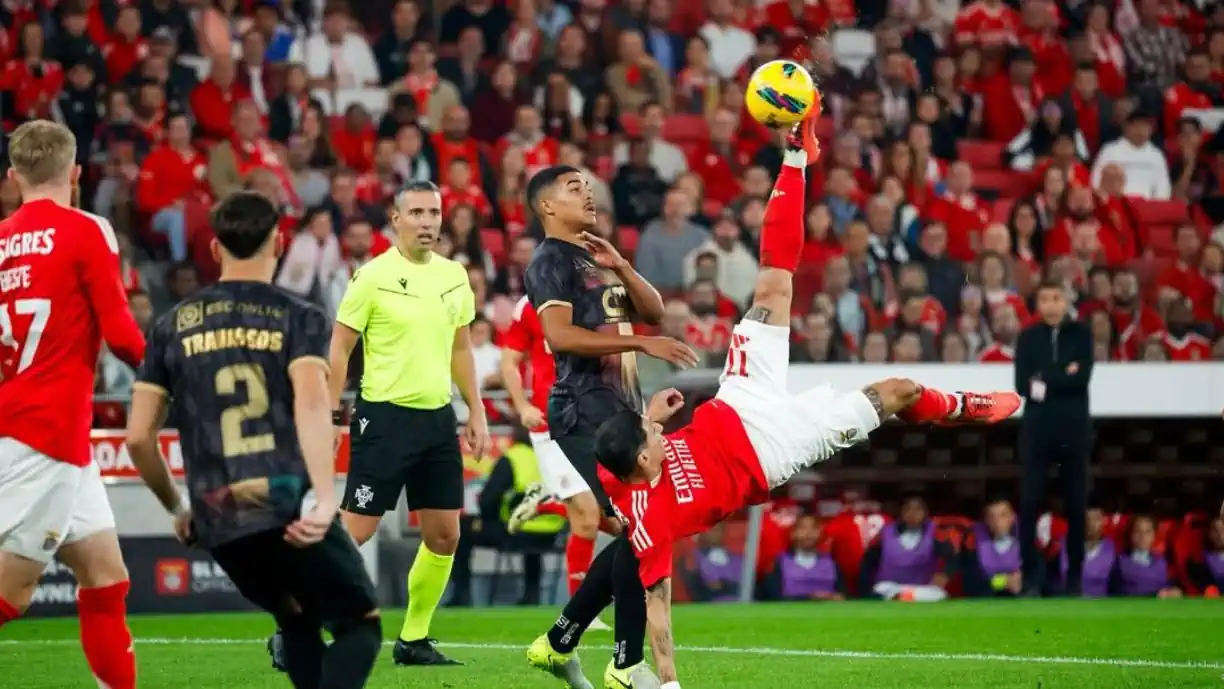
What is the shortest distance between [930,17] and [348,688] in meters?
17.7

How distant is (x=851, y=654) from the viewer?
412 inches

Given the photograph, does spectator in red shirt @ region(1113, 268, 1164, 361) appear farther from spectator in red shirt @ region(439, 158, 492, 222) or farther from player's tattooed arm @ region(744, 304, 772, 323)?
player's tattooed arm @ region(744, 304, 772, 323)

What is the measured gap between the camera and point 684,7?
2209 cm

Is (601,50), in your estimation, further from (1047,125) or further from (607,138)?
(1047,125)

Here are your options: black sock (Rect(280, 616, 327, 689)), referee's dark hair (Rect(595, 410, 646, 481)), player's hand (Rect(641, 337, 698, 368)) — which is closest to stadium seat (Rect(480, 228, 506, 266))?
player's hand (Rect(641, 337, 698, 368))

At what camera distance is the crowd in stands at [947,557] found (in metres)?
15.4

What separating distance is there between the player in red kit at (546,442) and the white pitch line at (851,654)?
868 mm

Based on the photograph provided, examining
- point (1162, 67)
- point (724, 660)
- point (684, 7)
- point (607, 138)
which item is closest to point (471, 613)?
point (724, 660)

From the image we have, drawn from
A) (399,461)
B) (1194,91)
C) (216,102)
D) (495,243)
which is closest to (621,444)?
(399,461)

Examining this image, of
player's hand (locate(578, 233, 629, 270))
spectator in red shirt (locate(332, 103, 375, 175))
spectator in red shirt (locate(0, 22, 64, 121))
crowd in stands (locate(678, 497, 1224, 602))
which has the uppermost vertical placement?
spectator in red shirt (locate(0, 22, 64, 121))

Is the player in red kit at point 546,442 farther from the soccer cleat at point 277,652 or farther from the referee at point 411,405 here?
the soccer cleat at point 277,652

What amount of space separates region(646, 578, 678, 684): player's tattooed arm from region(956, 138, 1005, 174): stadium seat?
1443cm

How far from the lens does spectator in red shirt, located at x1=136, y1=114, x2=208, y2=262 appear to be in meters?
17.8

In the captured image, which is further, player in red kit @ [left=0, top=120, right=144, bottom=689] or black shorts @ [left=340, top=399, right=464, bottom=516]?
black shorts @ [left=340, top=399, right=464, bottom=516]
